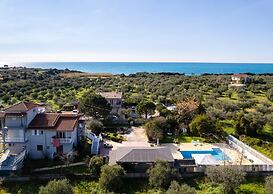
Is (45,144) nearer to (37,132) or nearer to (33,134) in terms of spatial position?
(37,132)

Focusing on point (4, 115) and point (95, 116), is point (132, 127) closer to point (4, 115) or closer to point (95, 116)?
point (95, 116)

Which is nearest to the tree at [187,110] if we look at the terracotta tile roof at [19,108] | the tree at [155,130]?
the tree at [155,130]

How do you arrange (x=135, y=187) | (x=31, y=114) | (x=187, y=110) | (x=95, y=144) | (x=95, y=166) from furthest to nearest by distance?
(x=187, y=110) → (x=95, y=144) → (x=31, y=114) → (x=95, y=166) → (x=135, y=187)

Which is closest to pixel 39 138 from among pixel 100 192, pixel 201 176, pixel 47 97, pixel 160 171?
pixel 100 192

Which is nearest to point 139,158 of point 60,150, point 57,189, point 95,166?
point 95,166

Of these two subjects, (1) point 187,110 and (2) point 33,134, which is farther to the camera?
(1) point 187,110

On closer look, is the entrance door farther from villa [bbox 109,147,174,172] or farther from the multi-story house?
villa [bbox 109,147,174,172]

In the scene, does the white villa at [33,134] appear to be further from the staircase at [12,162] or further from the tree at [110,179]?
the tree at [110,179]
